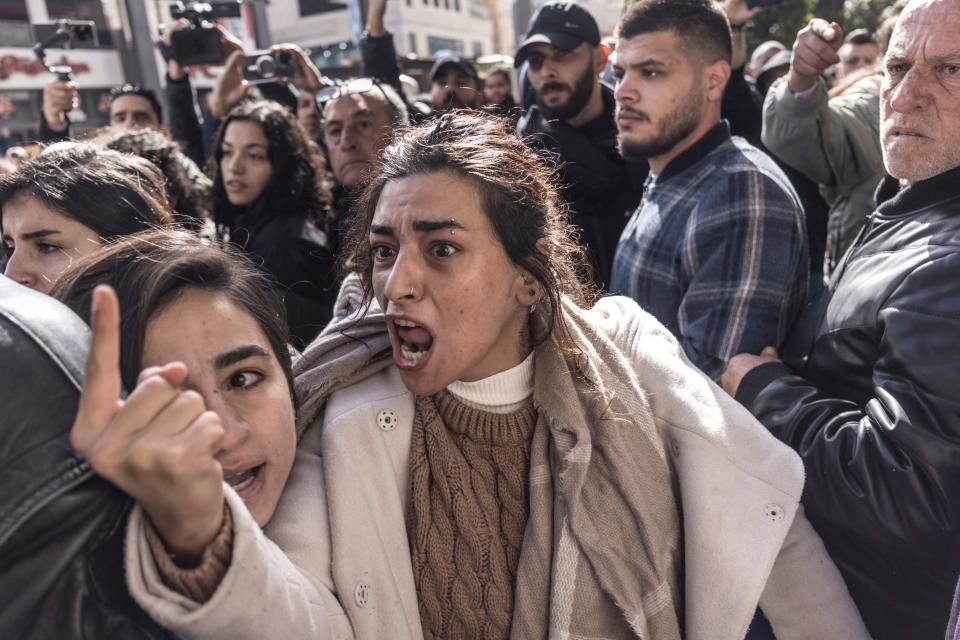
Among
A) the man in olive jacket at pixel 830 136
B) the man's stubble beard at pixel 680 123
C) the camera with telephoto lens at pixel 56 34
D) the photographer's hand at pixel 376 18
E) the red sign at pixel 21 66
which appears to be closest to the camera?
the man's stubble beard at pixel 680 123

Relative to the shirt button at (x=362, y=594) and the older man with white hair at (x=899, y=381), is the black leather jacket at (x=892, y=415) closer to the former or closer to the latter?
the older man with white hair at (x=899, y=381)

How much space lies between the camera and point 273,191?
3.60 m

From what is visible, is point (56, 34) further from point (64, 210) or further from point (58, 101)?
point (64, 210)

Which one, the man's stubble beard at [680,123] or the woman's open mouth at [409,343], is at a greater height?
the man's stubble beard at [680,123]

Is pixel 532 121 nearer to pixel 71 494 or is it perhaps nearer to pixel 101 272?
pixel 101 272

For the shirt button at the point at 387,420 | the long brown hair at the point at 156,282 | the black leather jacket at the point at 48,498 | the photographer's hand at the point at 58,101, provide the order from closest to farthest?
the black leather jacket at the point at 48,498 → the long brown hair at the point at 156,282 → the shirt button at the point at 387,420 → the photographer's hand at the point at 58,101

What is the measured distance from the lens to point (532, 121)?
3957mm

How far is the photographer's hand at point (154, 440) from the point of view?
2.69ft

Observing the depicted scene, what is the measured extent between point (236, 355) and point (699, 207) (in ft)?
A: 5.77

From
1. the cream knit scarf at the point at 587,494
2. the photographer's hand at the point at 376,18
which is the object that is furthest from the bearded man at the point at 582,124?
the cream knit scarf at the point at 587,494

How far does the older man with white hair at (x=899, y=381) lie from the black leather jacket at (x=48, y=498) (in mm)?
1466

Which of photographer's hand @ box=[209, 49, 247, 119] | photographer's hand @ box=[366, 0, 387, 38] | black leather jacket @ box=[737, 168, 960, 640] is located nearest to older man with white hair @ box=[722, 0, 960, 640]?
black leather jacket @ box=[737, 168, 960, 640]

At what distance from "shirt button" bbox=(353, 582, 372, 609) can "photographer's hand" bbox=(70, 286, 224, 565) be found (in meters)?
0.47

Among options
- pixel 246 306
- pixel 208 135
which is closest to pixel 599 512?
pixel 246 306
